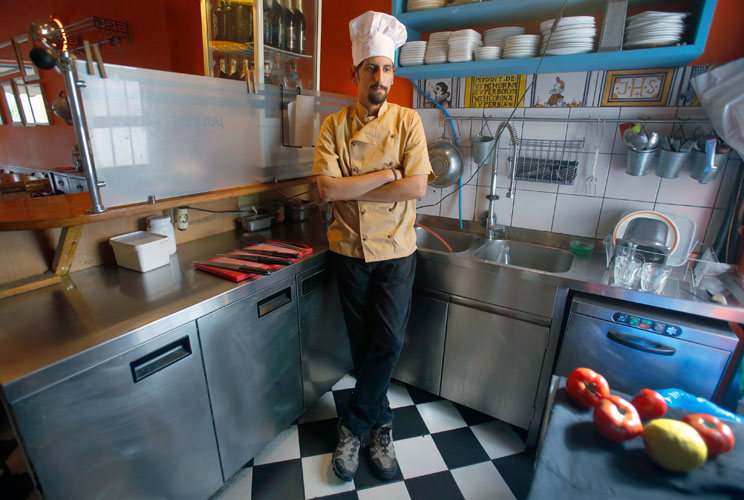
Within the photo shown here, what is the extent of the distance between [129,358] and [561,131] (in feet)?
5.92

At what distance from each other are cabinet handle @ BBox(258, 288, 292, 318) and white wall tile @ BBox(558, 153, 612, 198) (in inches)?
52.2

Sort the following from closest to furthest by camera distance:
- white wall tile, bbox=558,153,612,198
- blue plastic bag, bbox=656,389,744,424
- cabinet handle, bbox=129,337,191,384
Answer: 1. blue plastic bag, bbox=656,389,744,424
2. cabinet handle, bbox=129,337,191,384
3. white wall tile, bbox=558,153,612,198

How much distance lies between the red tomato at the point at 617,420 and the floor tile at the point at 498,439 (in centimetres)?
103

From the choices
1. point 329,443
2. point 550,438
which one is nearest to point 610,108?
point 550,438

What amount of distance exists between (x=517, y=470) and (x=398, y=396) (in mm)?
590

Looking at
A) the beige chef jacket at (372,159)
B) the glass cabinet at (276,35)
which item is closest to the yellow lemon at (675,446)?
the beige chef jacket at (372,159)

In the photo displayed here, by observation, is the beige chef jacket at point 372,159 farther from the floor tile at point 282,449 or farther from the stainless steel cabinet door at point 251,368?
the floor tile at point 282,449

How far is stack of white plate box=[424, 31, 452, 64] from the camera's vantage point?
5.28 ft

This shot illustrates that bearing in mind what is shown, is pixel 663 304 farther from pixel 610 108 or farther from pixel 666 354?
pixel 610 108

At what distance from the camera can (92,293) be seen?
1.14 meters

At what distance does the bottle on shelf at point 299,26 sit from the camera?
1.92 metres

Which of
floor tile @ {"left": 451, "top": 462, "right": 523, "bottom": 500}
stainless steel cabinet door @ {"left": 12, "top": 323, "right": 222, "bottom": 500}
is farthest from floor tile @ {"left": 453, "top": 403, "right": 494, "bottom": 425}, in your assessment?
stainless steel cabinet door @ {"left": 12, "top": 323, "right": 222, "bottom": 500}

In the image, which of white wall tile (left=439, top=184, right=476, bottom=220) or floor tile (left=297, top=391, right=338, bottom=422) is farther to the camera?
white wall tile (left=439, top=184, right=476, bottom=220)

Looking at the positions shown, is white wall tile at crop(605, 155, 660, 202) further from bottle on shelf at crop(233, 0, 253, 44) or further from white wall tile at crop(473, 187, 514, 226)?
bottle on shelf at crop(233, 0, 253, 44)
